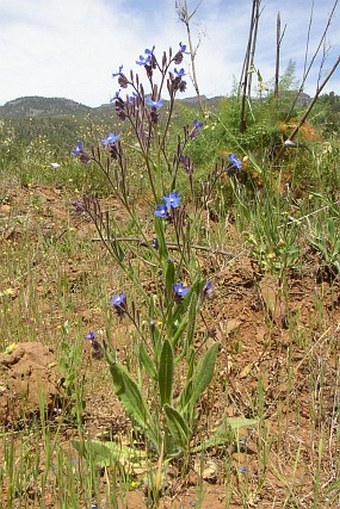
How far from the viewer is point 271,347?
2.33 meters

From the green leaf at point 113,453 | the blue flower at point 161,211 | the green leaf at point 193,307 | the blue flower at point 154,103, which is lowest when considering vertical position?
the green leaf at point 113,453

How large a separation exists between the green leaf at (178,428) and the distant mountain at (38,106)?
168 metres

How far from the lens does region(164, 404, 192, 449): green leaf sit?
5.43 ft

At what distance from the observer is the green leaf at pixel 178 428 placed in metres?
1.65

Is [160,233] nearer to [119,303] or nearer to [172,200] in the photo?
[172,200]

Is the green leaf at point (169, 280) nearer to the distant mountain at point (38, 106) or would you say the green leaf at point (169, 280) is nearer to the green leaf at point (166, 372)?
the green leaf at point (166, 372)

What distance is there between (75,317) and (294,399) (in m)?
1.29

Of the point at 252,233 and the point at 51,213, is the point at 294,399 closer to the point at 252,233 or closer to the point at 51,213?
the point at 252,233

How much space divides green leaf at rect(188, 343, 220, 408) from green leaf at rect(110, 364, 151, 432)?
0.16 m

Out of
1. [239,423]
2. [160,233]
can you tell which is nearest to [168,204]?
[160,233]

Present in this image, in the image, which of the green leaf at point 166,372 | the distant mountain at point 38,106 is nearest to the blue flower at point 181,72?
the green leaf at point 166,372

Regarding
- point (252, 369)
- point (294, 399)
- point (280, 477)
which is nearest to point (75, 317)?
point (252, 369)

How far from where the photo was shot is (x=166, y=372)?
1710mm

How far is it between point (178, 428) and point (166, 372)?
0.18 metres
